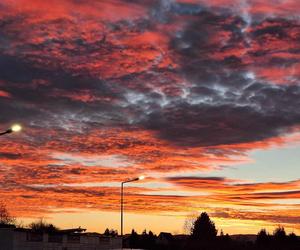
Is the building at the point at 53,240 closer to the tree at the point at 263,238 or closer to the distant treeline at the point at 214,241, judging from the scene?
the distant treeline at the point at 214,241

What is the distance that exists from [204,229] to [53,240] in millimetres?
79925

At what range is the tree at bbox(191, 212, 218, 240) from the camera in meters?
Answer: 138

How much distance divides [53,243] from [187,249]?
6418 cm

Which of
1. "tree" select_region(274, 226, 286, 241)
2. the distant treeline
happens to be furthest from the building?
"tree" select_region(274, 226, 286, 241)

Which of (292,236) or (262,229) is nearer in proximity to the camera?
(292,236)

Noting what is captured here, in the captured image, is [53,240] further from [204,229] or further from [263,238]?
[204,229]

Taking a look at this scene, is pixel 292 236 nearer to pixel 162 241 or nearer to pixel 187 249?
pixel 187 249

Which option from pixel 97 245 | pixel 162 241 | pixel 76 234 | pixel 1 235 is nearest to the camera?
pixel 1 235

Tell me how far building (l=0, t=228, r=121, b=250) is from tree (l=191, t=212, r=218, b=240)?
62.5m

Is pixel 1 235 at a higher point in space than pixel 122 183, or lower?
lower

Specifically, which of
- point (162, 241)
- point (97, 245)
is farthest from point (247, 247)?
point (97, 245)

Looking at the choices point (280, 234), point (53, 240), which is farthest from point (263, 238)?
point (53, 240)

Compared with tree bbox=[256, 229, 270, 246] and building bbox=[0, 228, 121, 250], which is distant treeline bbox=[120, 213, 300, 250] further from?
building bbox=[0, 228, 121, 250]

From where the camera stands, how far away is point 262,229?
136 metres
